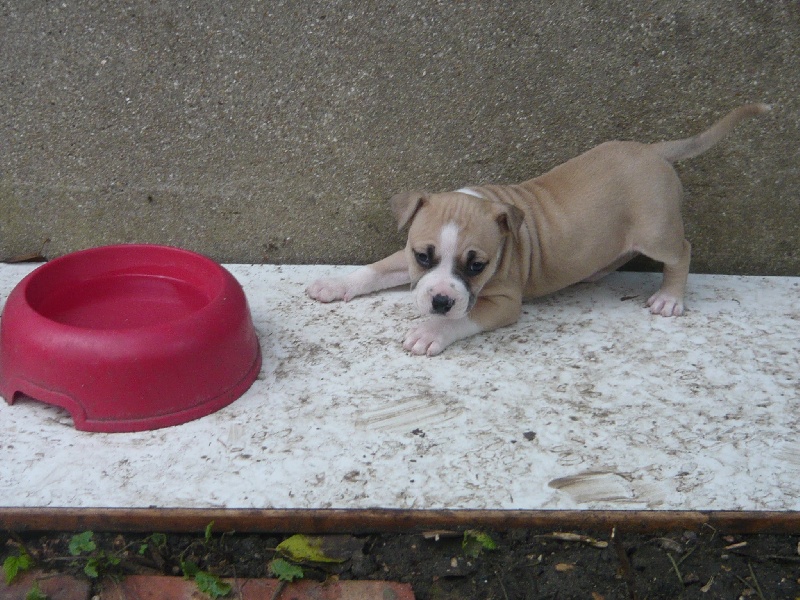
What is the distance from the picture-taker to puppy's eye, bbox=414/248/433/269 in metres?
3.27

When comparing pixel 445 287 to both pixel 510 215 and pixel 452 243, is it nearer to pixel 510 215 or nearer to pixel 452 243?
pixel 452 243

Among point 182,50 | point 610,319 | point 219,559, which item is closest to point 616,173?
point 610,319

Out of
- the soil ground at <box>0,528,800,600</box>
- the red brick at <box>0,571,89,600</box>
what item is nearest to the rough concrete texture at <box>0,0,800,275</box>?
the soil ground at <box>0,528,800,600</box>

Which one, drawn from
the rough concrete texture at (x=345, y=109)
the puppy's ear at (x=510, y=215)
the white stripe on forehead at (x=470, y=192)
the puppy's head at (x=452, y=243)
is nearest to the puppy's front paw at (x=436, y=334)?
the puppy's head at (x=452, y=243)

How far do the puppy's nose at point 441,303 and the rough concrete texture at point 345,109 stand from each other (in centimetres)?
94

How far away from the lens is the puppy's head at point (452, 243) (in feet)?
10.4

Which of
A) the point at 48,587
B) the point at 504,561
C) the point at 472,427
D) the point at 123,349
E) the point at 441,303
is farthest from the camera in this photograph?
the point at 441,303

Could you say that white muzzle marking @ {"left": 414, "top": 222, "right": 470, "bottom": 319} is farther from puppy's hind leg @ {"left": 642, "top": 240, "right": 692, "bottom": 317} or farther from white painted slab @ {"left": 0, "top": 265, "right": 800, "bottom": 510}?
puppy's hind leg @ {"left": 642, "top": 240, "right": 692, "bottom": 317}

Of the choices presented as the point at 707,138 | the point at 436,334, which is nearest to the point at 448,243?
the point at 436,334

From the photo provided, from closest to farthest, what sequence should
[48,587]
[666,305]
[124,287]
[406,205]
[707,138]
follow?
[48,587]
[124,287]
[406,205]
[707,138]
[666,305]

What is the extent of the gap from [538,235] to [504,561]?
5.71ft

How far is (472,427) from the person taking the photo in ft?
9.25

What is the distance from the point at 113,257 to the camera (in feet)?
10.6

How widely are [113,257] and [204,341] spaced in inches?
31.0
